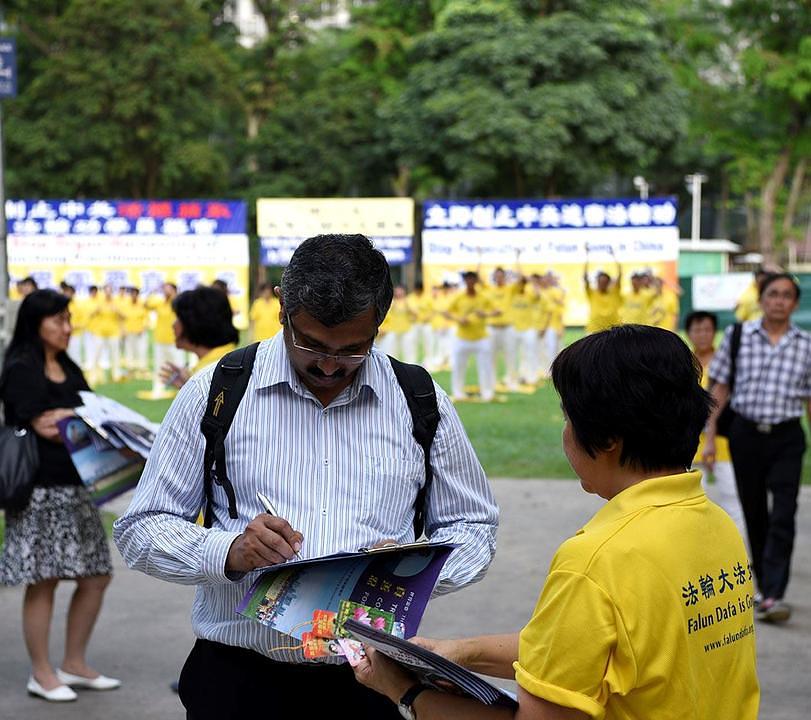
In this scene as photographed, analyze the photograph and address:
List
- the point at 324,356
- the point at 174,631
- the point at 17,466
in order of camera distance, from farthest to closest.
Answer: the point at 174,631 → the point at 17,466 → the point at 324,356

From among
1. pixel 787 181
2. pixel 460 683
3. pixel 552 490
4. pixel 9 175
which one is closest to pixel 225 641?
pixel 460 683

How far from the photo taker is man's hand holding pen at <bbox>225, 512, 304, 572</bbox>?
2545 millimetres

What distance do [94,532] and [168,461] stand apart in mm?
2948

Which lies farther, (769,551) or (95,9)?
(95,9)

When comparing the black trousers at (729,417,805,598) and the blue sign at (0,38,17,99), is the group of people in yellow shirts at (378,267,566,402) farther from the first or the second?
the black trousers at (729,417,805,598)

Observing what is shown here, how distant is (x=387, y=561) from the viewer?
2.59 meters

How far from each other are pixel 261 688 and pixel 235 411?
1.96 ft

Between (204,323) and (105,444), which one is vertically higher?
(204,323)

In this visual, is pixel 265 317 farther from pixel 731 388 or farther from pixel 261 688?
pixel 261 688

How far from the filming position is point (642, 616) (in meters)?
2.05

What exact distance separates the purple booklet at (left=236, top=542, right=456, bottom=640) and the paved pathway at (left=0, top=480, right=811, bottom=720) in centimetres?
304

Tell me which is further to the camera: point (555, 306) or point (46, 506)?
point (555, 306)

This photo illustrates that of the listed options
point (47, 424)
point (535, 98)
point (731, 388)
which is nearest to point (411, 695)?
point (47, 424)

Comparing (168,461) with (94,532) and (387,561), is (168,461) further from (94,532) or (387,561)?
(94,532)
